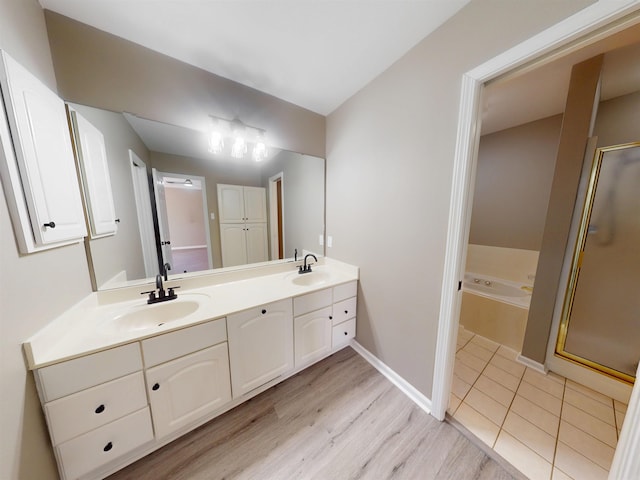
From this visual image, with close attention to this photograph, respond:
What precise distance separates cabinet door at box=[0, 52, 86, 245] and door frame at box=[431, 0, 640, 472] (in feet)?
6.25

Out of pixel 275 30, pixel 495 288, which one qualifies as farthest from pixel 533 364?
pixel 275 30

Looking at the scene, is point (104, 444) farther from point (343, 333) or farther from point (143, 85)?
point (143, 85)

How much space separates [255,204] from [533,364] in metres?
2.82

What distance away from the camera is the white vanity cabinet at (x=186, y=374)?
3.32 feet

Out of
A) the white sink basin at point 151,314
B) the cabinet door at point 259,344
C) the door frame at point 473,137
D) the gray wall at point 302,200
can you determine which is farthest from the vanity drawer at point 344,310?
the white sink basin at point 151,314

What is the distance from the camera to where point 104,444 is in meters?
0.93

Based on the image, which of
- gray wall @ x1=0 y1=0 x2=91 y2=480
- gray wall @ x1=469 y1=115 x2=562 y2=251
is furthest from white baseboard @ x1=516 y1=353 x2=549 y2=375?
gray wall @ x1=0 y1=0 x2=91 y2=480

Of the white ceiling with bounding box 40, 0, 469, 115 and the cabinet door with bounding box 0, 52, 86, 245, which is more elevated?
the white ceiling with bounding box 40, 0, 469, 115

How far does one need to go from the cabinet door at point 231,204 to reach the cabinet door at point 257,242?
12 centimetres

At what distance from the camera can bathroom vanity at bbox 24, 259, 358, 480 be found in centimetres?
85

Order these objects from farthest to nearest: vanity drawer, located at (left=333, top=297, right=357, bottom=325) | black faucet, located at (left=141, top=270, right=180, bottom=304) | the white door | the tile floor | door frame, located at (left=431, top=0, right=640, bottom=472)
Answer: vanity drawer, located at (left=333, top=297, right=357, bottom=325) → the white door → black faucet, located at (left=141, top=270, right=180, bottom=304) → the tile floor → door frame, located at (left=431, top=0, right=640, bottom=472)

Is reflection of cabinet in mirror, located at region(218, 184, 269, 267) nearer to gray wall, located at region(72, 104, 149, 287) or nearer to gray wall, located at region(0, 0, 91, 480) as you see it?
gray wall, located at region(72, 104, 149, 287)

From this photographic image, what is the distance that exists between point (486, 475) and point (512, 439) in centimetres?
33

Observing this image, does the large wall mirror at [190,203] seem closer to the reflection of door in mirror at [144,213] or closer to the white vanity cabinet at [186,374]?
the reflection of door in mirror at [144,213]
